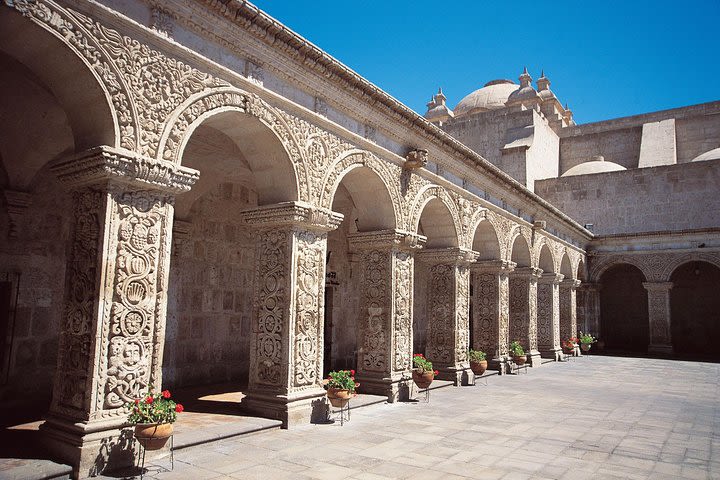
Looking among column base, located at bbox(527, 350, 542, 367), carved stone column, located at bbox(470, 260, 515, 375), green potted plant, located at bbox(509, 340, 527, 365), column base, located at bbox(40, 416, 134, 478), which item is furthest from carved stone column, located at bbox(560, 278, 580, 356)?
column base, located at bbox(40, 416, 134, 478)

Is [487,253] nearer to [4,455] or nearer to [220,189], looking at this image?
[220,189]

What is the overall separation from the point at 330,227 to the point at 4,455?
4486 millimetres

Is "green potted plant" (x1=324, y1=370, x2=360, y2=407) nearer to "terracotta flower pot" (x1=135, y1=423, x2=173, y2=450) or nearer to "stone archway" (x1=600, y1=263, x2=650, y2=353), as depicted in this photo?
"terracotta flower pot" (x1=135, y1=423, x2=173, y2=450)

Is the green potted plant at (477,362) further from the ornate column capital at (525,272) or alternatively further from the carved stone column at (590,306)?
the carved stone column at (590,306)

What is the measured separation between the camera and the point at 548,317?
1766cm

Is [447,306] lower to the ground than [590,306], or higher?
lower

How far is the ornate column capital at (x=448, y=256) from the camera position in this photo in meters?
11.3

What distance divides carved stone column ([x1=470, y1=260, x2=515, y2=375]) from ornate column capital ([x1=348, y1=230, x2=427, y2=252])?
466cm

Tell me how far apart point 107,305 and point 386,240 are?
5191mm

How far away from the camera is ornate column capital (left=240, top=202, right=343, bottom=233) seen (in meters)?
7.06

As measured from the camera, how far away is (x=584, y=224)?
2328 cm

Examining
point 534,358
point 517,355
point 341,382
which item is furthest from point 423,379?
point 534,358

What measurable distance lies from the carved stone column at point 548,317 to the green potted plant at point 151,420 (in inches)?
590

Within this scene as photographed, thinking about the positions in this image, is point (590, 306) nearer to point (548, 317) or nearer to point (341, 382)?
point (548, 317)
